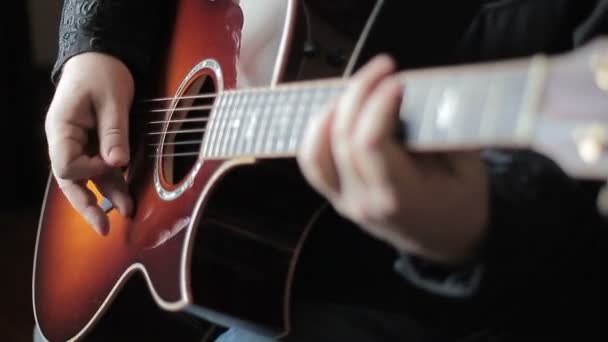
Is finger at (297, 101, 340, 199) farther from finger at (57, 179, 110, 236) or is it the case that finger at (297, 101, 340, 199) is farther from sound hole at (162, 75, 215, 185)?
finger at (57, 179, 110, 236)

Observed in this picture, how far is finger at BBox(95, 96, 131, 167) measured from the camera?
2.53 ft

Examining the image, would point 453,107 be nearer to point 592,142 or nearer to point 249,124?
point 592,142

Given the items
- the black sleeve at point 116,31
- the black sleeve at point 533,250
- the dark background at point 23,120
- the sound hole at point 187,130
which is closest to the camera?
the black sleeve at point 533,250

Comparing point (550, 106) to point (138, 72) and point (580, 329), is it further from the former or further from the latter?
point (138, 72)

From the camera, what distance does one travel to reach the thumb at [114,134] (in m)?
0.77

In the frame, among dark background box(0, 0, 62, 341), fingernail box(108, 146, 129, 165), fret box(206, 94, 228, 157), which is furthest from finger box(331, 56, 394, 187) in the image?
dark background box(0, 0, 62, 341)

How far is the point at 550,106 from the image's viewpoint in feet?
1.28

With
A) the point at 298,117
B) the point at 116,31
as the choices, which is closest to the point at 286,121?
the point at 298,117

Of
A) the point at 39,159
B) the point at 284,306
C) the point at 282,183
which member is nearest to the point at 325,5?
the point at 282,183

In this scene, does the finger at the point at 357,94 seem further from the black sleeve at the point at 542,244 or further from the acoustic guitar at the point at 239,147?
the black sleeve at the point at 542,244

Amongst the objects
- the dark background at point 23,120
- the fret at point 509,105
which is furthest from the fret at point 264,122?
the dark background at point 23,120

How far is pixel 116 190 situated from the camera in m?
0.81

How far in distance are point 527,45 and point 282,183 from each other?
0.26 m

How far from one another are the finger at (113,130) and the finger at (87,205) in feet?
0.21
